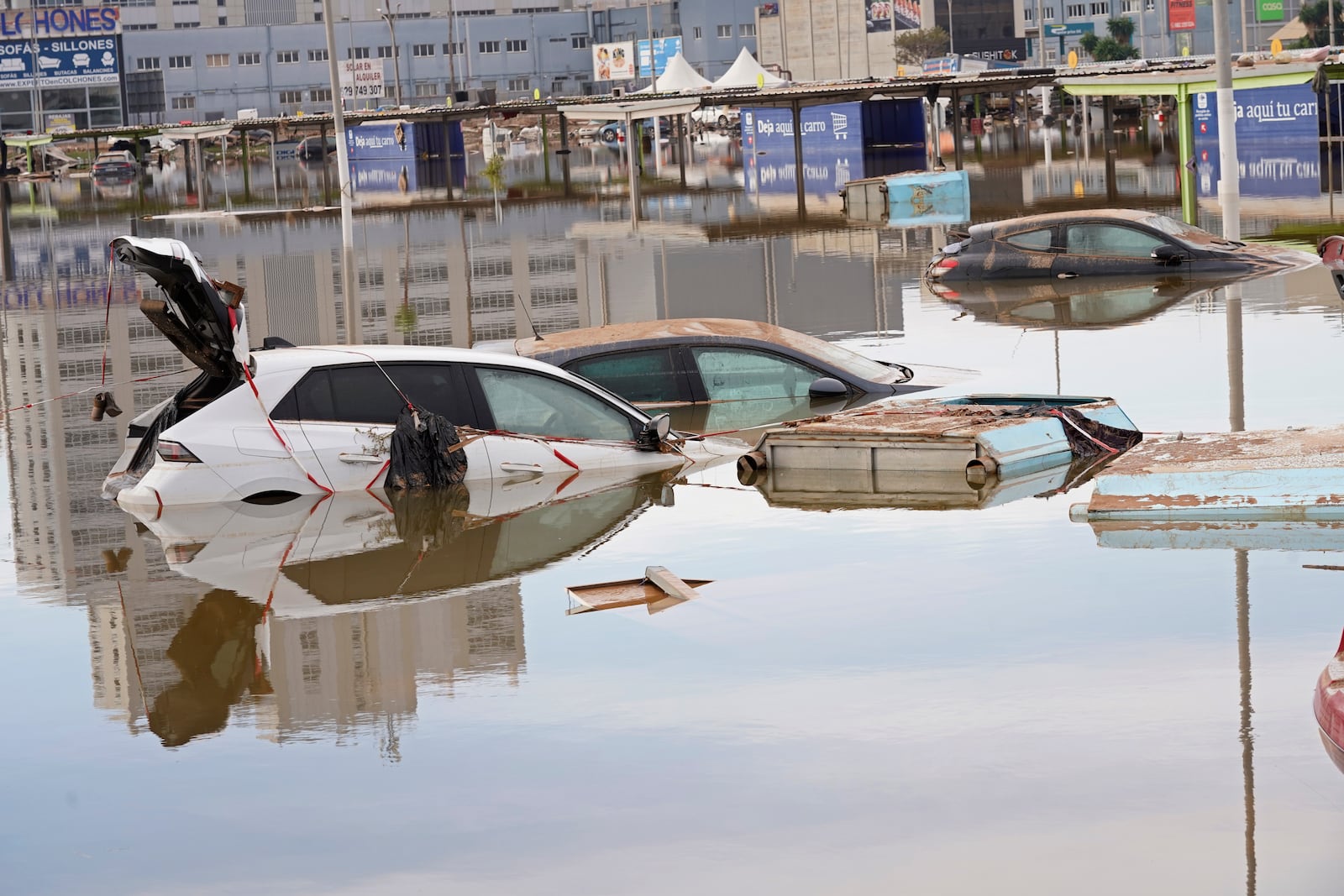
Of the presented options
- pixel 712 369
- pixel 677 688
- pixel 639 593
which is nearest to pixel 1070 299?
pixel 712 369

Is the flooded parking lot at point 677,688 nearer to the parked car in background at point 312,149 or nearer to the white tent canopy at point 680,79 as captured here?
the white tent canopy at point 680,79

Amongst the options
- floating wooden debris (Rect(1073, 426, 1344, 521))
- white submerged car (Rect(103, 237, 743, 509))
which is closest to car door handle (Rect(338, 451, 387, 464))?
white submerged car (Rect(103, 237, 743, 509))

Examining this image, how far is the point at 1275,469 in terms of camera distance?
475 inches

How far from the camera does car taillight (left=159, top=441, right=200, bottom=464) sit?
43.3ft

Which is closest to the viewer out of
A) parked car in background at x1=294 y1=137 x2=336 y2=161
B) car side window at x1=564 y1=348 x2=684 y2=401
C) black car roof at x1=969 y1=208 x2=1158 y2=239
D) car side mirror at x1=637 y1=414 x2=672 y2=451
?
car side mirror at x1=637 y1=414 x2=672 y2=451

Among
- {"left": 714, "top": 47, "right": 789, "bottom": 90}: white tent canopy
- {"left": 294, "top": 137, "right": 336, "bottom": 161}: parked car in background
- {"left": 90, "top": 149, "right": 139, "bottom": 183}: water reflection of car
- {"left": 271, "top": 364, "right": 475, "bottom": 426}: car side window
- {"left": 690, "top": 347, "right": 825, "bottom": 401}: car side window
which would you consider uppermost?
{"left": 714, "top": 47, "right": 789, "bottom": 90}: white tent canopy

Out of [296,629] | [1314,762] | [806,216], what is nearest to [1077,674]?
[1314,762]

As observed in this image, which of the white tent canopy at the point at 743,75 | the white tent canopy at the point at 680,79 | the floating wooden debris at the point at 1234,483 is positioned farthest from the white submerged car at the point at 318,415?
the white tent canopy at the point at 743,75

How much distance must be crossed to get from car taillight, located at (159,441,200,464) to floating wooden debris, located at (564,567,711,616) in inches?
141

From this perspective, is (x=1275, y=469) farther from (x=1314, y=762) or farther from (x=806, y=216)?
(x=806, y=216)

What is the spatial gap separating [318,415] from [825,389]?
5.64 metres

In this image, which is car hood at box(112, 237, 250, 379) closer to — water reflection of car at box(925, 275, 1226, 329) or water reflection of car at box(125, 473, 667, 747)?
water reflection of car at box(125, 473, 667, 747)

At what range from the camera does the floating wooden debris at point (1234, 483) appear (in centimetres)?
1177

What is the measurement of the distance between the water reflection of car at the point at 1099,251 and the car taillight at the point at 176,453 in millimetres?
16701
